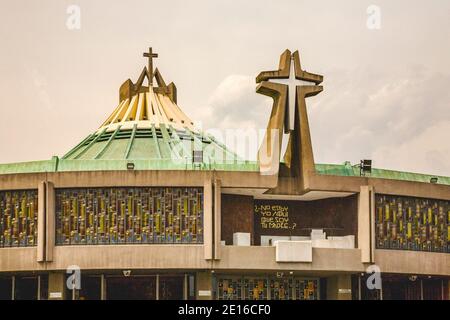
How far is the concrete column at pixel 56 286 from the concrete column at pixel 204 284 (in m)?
6.54

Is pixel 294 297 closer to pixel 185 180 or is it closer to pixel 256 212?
pixel 256 212

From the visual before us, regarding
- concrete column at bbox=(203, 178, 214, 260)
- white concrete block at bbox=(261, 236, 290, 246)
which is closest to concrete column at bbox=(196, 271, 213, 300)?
concrete column at bbox=(203, 178, 214, 260)

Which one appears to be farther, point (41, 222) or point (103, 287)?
point (103, 287)

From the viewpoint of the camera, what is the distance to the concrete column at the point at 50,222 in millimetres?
55031

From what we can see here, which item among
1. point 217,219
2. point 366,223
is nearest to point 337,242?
point 366,223

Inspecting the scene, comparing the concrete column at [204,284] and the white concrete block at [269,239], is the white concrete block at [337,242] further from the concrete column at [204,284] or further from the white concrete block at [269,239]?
the concrete column at [204,284]

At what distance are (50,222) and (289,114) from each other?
41.8ft

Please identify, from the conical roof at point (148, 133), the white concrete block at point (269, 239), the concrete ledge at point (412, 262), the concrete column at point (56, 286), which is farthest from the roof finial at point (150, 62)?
the concrete ledge at point (412, 262)

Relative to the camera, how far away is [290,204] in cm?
5978

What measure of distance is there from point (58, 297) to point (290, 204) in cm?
1278

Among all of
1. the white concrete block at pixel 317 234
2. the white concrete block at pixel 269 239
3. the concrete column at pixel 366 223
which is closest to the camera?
the concrete column at pixel 366 223

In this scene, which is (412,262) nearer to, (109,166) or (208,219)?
(208,219)

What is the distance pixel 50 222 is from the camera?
2180 inches

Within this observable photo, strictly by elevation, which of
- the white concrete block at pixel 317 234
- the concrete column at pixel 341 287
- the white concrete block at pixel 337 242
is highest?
the white concrete block at pixel 317 234
